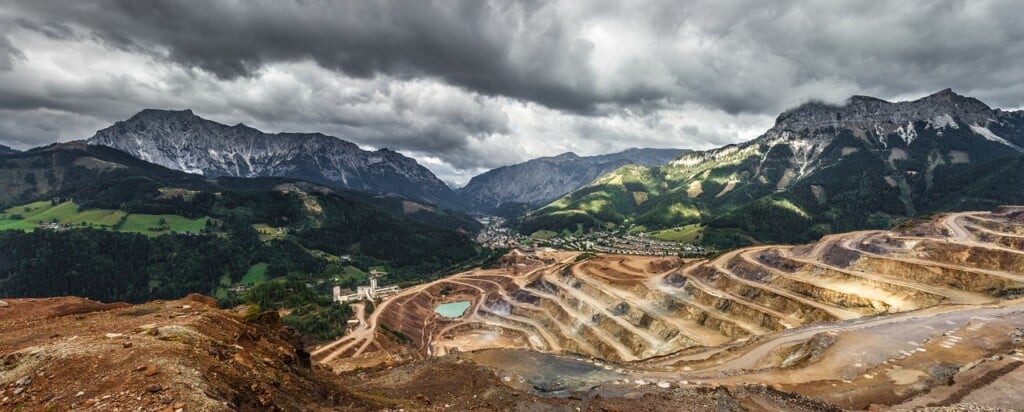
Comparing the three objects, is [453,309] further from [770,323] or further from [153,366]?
[153,366]

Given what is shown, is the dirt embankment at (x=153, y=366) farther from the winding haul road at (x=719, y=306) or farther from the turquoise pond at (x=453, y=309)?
the turquoise pond at (x=453, y=309)

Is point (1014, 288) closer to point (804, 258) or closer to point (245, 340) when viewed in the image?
point (804, 258)

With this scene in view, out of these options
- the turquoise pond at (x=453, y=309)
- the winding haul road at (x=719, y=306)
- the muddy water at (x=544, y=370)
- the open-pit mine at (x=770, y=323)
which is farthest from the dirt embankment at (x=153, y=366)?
the turquoise pond at (x=453, y=309)

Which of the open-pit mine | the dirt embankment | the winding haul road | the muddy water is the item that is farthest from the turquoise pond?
the dirt embankment

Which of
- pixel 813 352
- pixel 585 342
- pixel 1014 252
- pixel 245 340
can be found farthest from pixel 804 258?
pixel 245 340

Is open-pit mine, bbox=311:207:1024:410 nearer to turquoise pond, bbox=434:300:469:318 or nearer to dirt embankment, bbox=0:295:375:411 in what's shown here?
turquoise pond, bbox=434:300:469:318

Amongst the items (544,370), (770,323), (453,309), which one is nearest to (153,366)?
(544,370)

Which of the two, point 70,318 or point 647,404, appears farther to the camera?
point 647,404
